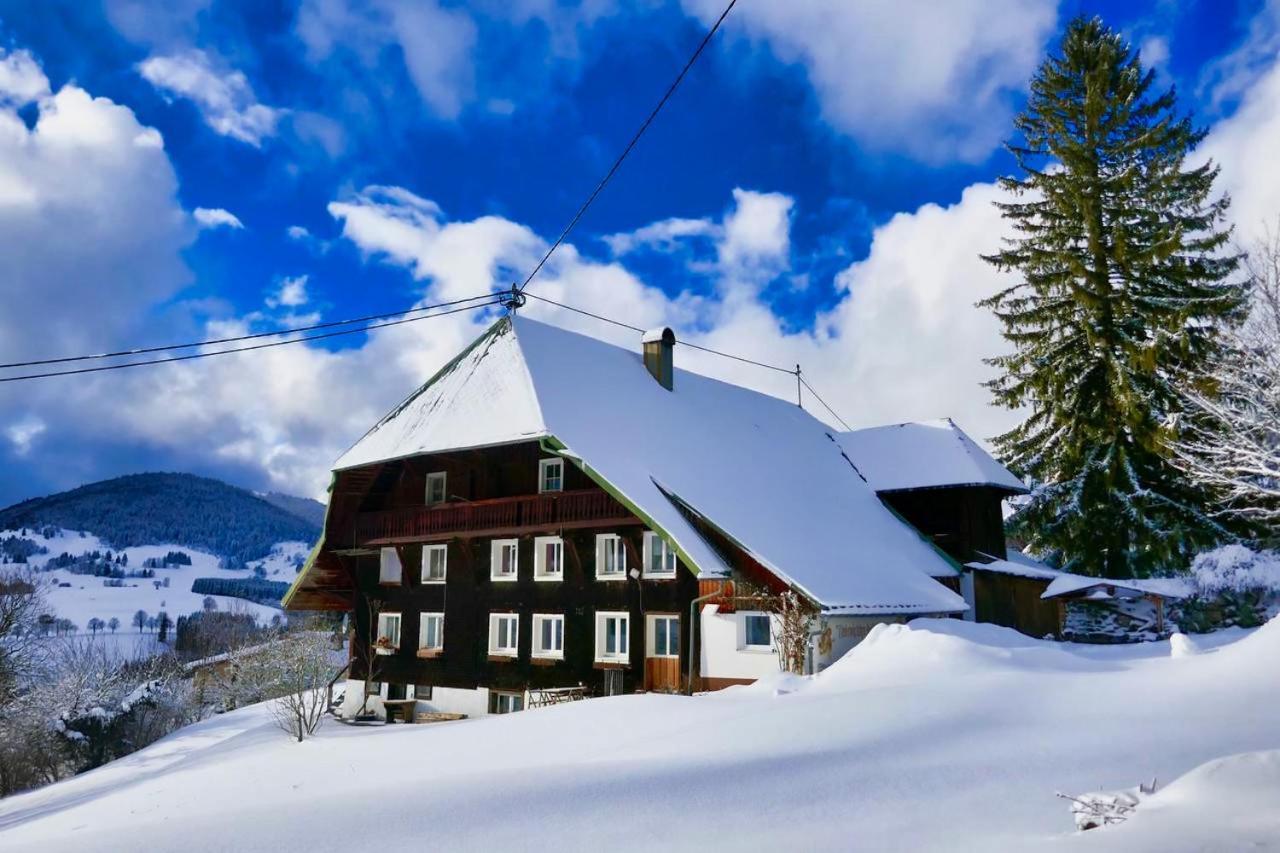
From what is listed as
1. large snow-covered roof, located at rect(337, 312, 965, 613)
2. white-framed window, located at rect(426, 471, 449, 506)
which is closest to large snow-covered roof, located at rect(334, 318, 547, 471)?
large snow-covered roof, located at rect(337, 312, 965, 613)

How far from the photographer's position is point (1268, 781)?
5.76m

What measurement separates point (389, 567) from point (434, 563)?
7.13 feet

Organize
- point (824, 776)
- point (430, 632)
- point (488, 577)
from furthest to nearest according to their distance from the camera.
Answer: point (430, 632), point (488, 577), point (824, 776)

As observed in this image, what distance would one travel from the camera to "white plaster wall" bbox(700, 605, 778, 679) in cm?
2053

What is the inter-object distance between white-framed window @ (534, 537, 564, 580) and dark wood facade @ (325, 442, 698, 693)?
21 centimetres

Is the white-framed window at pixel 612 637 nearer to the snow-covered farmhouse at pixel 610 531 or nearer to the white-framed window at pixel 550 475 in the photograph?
the snow-covered farmhouse at pixel 610 531

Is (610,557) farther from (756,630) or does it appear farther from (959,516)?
(959,516)

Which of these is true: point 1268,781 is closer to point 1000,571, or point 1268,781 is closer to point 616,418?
point 616,418

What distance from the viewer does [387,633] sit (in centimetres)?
2897

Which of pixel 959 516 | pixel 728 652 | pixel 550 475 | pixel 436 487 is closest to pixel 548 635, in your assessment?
pixel 550 475

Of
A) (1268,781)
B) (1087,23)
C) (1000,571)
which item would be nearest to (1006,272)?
(1087,23)

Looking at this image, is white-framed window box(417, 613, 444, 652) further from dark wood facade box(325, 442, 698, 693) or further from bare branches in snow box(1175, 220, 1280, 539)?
bare branches in snow box(1175, 220, 1280, 539)

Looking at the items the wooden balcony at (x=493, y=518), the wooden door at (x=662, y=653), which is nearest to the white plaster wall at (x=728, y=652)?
the wooden door at (x=662, y=653)

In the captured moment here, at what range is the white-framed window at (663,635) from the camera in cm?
2206
